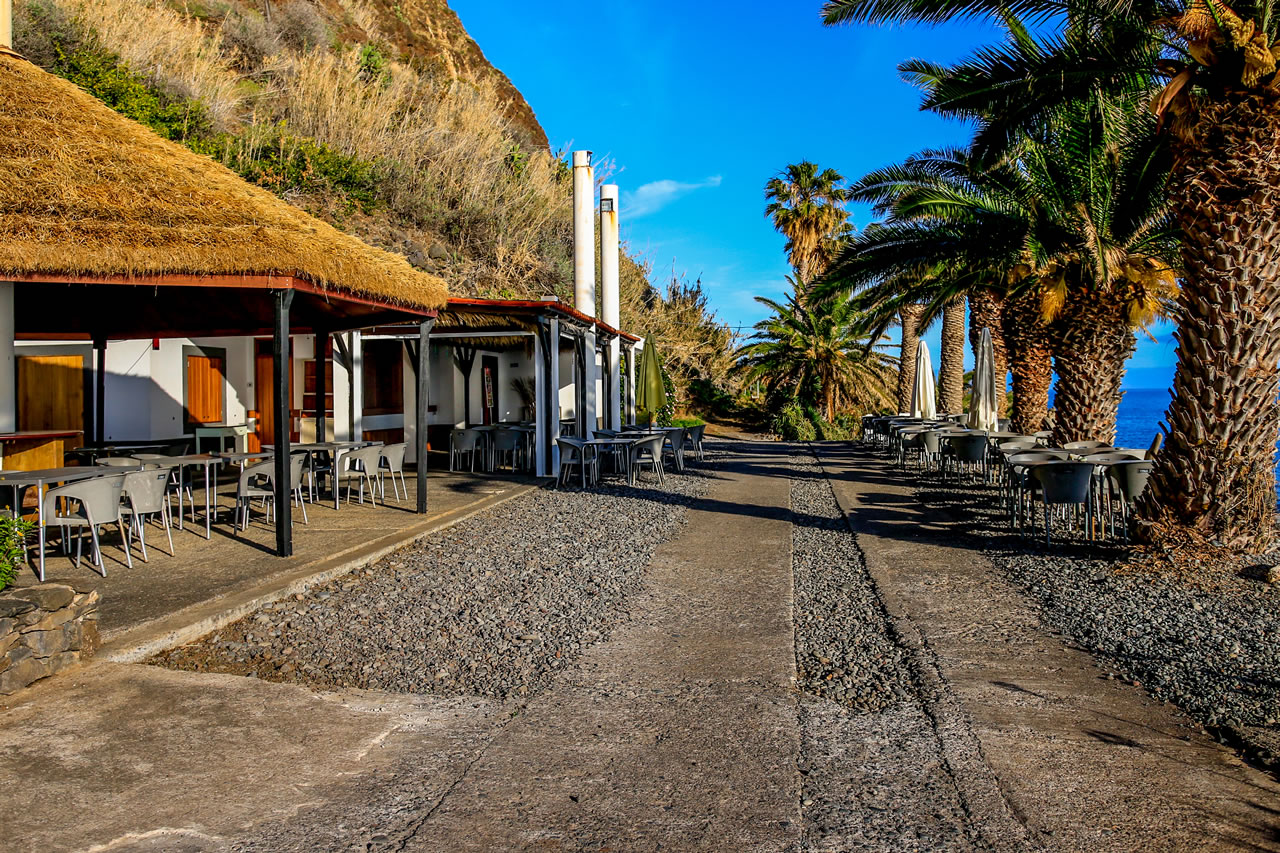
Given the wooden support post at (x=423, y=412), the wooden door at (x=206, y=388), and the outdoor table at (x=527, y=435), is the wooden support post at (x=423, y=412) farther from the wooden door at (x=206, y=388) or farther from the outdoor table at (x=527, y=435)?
the wooden door at (x=206, y=388)

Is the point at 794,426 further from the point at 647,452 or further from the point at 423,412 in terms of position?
the point at 423,412

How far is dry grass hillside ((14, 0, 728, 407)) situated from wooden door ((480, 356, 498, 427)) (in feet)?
13.3

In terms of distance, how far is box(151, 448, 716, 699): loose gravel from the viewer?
15.2 feet

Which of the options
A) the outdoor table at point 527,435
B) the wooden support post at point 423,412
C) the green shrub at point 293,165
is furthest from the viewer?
the green shrub at point 293,165

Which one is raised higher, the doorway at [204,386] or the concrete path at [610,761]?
the doorway at [204,386]

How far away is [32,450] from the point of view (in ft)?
26.6

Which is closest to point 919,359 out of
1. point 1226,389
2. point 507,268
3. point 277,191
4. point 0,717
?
point 507,268

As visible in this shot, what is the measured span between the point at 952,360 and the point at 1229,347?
18.0 metres

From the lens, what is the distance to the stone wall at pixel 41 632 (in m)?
4.07

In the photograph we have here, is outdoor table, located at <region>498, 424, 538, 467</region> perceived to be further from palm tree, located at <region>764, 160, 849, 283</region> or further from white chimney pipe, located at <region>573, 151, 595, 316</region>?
palm tree, located at <region>764, 160, 849, 283</region>

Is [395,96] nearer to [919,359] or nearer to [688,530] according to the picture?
[919,359]

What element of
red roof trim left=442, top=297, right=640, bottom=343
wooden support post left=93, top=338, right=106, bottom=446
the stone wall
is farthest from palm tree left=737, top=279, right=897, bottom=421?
the stone wall

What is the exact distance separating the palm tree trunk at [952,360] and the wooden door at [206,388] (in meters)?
17.8

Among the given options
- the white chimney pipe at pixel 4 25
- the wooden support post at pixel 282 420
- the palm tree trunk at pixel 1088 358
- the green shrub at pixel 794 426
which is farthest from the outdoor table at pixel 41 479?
the green shrub at pixel 794 426
